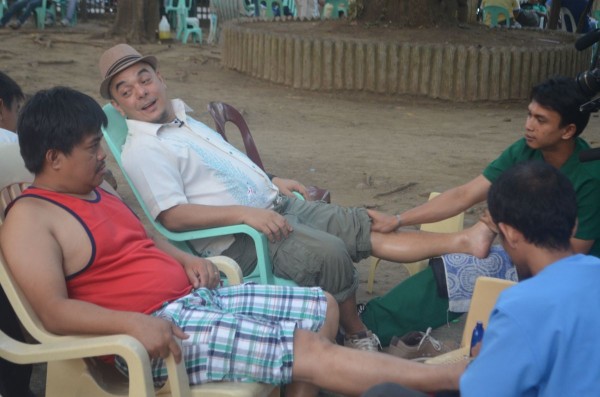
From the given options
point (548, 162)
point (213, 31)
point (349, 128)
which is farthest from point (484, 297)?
point (213, 31)

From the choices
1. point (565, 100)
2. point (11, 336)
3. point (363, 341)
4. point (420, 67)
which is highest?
point (565, 100)

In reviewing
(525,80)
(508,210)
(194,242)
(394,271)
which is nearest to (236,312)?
(194,242)

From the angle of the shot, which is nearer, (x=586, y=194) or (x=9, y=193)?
(x=9, y=193)

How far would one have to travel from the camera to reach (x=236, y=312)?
3146 millimetres

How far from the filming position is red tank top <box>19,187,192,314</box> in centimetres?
290

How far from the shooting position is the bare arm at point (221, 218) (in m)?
3.74

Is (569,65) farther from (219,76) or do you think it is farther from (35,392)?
(35,392)

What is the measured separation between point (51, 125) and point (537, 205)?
1.62 metres

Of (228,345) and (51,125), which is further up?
(51,125)

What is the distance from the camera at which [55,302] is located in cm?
272

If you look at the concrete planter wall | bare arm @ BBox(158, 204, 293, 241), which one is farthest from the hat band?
the concrete planter wall

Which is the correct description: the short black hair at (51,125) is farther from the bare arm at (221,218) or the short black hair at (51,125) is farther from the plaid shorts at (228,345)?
the bare arm at (221,218)

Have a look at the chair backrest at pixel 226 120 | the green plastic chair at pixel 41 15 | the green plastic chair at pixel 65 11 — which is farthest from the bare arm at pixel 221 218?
Answer: the green plastic chair at pixel 65 11

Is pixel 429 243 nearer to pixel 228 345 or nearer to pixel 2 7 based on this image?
pixel 228 345
